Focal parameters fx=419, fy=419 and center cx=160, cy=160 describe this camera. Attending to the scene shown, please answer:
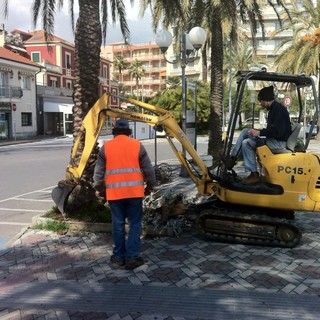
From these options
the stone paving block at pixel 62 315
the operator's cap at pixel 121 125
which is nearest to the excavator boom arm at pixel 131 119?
the operator's cap at pixel 121 125

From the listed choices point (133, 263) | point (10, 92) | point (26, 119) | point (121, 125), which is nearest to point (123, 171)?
point (121, 125)

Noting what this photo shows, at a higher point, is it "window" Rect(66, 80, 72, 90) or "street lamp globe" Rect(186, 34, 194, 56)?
"window" Rect(66, 80, 72, 90)

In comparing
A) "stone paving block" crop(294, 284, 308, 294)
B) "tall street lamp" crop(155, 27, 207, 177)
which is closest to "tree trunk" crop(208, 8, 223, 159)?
"tall street lamp" crop(155, 27, 207, 177)

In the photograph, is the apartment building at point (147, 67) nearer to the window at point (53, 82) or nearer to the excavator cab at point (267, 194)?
the window at point (53, 82)

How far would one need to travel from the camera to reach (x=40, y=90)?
43281mm

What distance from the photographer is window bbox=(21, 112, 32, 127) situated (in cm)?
3962

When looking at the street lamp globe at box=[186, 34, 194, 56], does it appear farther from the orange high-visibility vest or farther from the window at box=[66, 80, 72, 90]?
the window at box=[66, 80, 72, 90]

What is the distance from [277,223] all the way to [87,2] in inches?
204

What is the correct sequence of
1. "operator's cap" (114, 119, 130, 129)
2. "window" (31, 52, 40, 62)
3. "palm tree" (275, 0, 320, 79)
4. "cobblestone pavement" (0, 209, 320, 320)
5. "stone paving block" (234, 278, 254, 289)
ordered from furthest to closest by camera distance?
1. "window" (31, 52, 40, 62)
2. "palm tree" (275, 0, 320, 79)
3. "operator's cap" (114, 119, 130, 129)
4. "stone paving block" (234, 278, 254, 289)
5. "cobblestone pavement" (0, 209, 320, 320)

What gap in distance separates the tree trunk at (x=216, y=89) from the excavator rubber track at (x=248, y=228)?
8367mm

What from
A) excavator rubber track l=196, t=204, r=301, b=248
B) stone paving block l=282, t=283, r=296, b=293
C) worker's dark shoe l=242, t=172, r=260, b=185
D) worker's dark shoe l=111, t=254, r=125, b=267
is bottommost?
stone paving block l=282, t=283, r=296, b=293

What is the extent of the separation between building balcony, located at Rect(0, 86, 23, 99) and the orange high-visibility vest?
3405 centimetres

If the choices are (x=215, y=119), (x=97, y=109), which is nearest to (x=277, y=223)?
(x=97, y=109)

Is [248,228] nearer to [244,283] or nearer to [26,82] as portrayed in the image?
[244,283]
